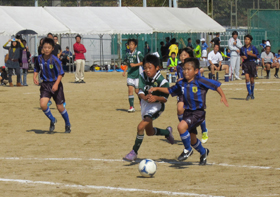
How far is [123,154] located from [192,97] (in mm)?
1775

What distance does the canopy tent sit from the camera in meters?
27.6

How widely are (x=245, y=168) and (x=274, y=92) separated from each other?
1256 cm

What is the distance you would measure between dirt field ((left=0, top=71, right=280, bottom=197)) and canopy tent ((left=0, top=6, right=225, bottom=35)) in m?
12.4

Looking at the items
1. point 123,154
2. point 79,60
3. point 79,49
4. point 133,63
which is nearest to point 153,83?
point 123,154

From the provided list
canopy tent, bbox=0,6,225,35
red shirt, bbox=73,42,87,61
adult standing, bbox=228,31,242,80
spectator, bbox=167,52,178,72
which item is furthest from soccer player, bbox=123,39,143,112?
canopy tent, bbox=0,6,225,35

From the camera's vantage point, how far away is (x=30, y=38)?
3534 cm

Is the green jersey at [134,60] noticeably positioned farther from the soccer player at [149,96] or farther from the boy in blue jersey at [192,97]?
the boy in blue jersey at [192,97]

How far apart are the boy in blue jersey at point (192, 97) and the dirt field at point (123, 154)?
34cm

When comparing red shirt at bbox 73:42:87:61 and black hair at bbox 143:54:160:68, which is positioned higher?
red shirt at bbox 73:42:87:61


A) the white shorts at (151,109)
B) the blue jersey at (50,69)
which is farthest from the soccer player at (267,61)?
the white shorts at (151,109)

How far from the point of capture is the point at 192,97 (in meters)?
7.61

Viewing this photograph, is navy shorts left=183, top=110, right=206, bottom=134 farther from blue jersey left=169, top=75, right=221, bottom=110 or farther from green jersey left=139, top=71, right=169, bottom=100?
green jersey left=139, top=71, right=169, bottom=100

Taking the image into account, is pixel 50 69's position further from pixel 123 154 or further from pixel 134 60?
pixel 134 60

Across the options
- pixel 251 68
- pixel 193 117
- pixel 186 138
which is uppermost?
pixel 251 68
